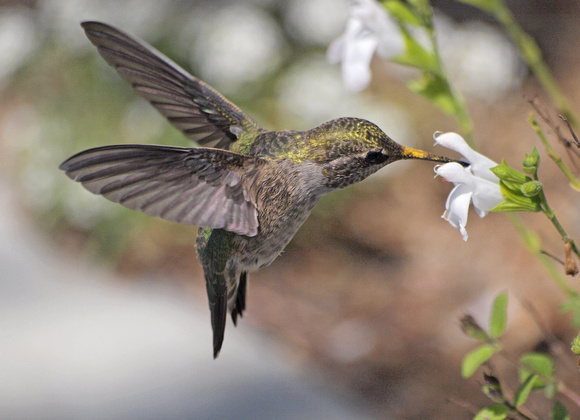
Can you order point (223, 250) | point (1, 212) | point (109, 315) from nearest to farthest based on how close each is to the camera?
point (223, 250)
point (109, 315)
point (1, 212)

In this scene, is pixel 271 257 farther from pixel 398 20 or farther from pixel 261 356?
pixel 261 356

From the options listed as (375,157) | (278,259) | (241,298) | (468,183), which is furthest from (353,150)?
(278,259)

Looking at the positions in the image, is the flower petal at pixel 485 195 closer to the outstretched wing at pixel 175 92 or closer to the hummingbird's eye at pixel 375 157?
the hummingbird's eye at pixel 375 157

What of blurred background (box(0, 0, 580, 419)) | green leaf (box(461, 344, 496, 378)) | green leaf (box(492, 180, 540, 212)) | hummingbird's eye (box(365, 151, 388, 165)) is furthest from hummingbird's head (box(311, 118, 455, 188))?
blurred background (box(0, 0, 580, 419))

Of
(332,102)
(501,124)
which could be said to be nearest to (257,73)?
(332,102)

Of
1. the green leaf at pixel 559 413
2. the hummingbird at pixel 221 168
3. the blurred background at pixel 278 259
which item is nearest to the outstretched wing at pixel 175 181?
the hummingbird at pixel 221 168

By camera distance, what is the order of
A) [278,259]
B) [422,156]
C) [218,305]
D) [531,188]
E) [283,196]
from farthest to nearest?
[278,259] < [218,305] < [283,196] < [422,156] < [531,188]

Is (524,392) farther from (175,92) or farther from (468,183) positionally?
(175,92)
